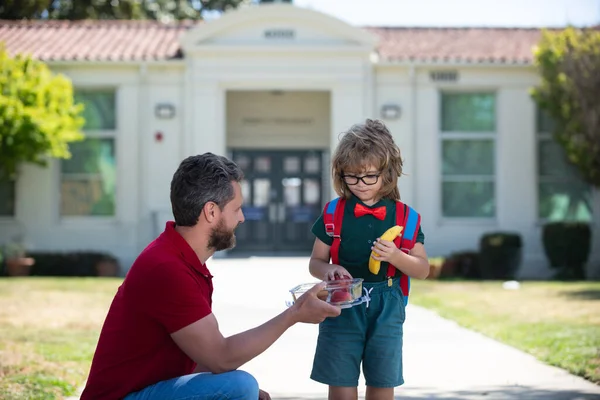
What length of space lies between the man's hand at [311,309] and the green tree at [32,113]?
46.9 ft

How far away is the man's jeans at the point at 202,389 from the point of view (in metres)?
3.82

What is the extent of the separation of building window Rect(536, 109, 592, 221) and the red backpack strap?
1596cm

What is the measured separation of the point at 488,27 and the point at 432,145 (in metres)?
4.03

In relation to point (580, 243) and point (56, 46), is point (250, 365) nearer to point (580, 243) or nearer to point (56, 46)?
point (580, 243)

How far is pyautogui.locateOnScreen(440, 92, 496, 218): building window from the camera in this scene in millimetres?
19984

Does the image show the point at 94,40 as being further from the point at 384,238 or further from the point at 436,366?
the point at 384,238

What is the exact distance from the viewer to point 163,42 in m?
21.0

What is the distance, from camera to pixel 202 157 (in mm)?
3957

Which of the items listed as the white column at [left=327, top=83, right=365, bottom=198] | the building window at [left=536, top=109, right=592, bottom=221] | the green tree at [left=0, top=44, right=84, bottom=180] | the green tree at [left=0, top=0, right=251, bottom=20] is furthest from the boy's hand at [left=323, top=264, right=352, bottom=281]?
the green tree at [left=0, top=0, right=251, bottom=20]

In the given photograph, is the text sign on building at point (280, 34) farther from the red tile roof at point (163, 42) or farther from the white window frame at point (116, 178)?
the white window frame at point (116, 178)

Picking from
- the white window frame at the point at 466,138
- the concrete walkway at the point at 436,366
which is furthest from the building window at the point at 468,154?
the concrete walkway at the point at 436,366

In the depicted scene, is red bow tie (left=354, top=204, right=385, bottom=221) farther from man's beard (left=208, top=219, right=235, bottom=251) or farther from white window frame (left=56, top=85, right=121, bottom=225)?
white window frame (left=56, top=85, right=121, bottom=225)

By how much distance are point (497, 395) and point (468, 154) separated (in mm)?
14014

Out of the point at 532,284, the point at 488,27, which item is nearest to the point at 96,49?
the point at 488,27
